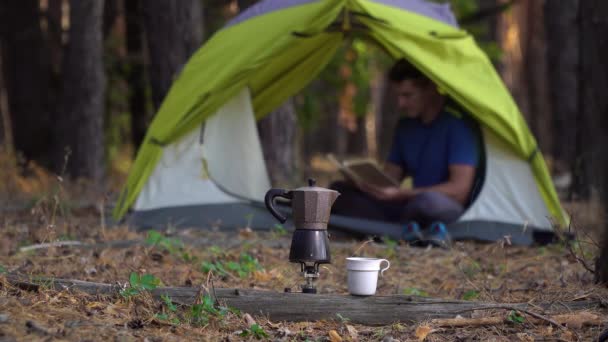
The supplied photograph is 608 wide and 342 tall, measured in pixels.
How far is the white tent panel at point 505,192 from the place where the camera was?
6.31 m

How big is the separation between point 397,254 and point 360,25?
5.68 ft

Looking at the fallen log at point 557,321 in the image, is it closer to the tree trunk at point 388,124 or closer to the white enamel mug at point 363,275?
the white enamel mug at point 363,275

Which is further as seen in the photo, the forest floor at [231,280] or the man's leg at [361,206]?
the man's leg at [361,206]

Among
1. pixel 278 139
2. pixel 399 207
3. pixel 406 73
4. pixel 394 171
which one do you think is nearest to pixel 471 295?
pixel 399 207

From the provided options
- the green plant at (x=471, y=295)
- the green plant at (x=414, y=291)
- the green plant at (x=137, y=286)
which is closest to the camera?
the green plant at (x=137, y=286)

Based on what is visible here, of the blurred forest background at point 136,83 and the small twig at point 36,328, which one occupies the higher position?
the blurred forest background at point 136,83

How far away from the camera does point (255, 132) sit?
6.72 m

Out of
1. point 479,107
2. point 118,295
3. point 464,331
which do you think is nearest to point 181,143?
point 479,107

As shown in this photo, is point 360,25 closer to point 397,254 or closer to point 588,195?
point 397,254

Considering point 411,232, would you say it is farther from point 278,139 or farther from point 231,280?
point 278,139

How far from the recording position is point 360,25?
6469mm

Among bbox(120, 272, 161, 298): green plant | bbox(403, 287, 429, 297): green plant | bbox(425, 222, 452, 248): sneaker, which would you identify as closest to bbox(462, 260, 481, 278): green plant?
bbox(403, 287, 429, 297): green plant

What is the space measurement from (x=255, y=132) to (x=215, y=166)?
0.38m

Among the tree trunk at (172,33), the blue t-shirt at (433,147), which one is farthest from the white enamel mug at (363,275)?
the tree trunk at (172,33)
